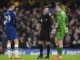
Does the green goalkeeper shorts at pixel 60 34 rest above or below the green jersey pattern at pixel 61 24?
below

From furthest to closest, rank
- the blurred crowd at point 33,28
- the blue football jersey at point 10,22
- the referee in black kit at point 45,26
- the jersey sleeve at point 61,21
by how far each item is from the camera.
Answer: the blurred crowd at point 33,28
the referee in black kit at point 45,26
the blue football jersey at point 10,22
the jersey sleeve at point 61,21

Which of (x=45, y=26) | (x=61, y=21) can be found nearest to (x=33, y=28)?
(x=45, y=26)

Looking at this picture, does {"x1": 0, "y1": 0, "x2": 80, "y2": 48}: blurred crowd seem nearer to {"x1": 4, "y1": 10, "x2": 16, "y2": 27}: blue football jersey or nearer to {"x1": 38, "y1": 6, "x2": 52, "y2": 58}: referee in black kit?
{"x1": 38, "y1": 6, "x2": 52, "y2": 58}: referee in black kit

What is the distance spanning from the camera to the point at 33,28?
77.7 ft

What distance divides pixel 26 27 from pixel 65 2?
412 centimetres

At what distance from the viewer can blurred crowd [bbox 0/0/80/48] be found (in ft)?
73.8

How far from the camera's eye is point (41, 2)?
25.8 metres

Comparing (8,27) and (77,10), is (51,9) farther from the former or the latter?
(8,27)

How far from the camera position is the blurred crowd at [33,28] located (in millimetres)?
22484

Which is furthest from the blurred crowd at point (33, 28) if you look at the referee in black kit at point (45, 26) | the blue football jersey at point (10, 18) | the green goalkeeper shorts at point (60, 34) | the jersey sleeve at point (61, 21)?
the jersey sleeve at point (61, 21)

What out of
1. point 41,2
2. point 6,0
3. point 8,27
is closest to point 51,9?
point 41,2

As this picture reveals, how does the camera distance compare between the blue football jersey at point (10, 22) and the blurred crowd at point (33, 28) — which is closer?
the blue football jersey at point (10, 22)

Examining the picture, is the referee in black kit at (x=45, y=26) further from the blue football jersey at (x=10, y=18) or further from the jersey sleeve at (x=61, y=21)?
the jersey sleeve at (x=61, y=21)

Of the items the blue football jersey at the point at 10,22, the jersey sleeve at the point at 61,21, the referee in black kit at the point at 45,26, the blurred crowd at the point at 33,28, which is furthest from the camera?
the blurred crowd at the point at 33,28
